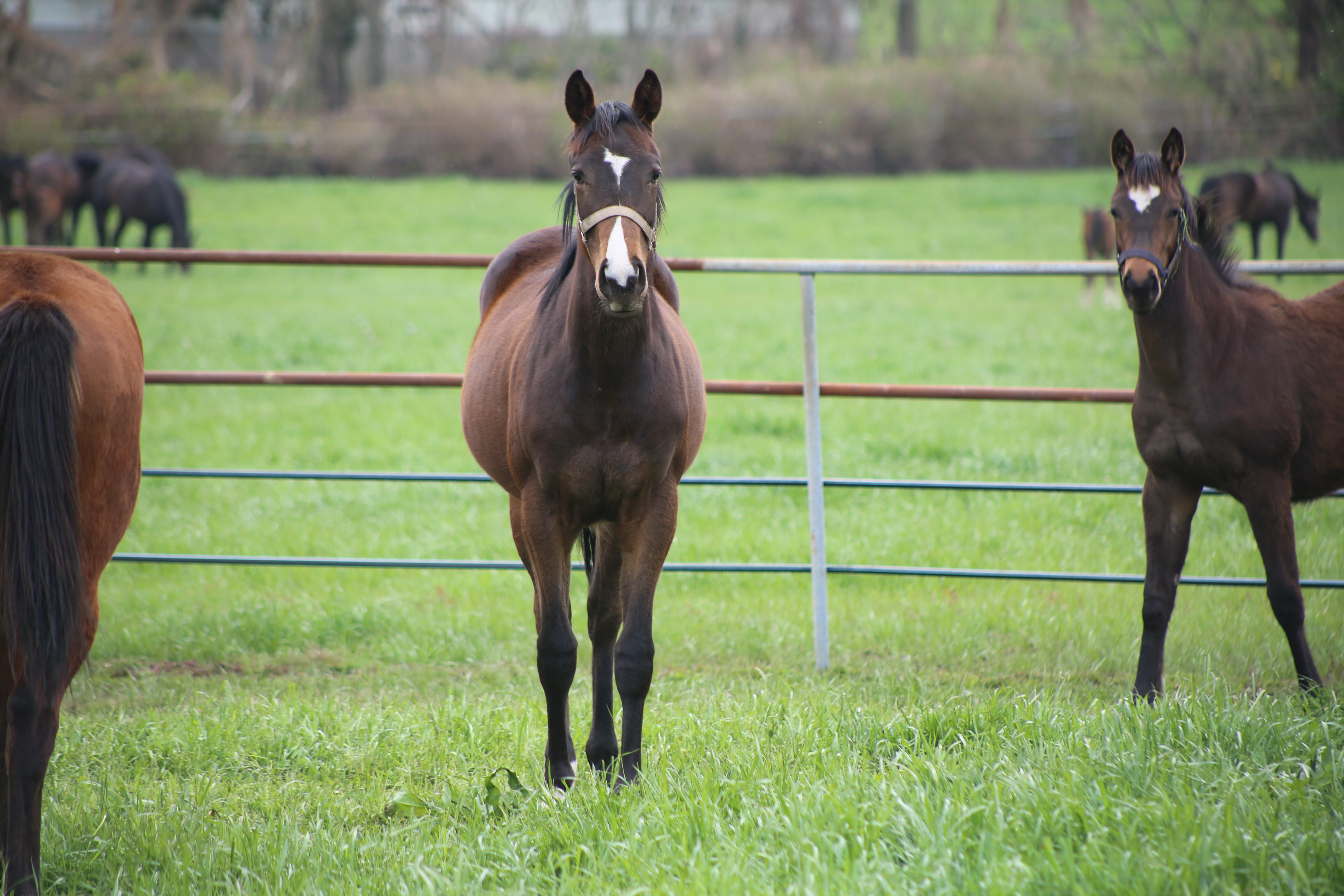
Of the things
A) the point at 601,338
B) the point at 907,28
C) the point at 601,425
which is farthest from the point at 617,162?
the point at 907,28

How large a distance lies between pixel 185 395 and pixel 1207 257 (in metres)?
9.39

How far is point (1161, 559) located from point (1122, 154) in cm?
141

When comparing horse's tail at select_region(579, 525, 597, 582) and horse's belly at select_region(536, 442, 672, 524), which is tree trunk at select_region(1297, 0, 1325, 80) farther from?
horse's belly at select_region(536, 442, 672, 524)

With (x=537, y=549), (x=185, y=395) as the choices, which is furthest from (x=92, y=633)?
(x=185, y=395)

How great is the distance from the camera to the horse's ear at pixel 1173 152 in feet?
10.6

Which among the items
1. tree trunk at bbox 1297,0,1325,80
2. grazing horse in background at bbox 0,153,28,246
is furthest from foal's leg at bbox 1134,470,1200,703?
tree trunk at bbox 1297,0,1325,80

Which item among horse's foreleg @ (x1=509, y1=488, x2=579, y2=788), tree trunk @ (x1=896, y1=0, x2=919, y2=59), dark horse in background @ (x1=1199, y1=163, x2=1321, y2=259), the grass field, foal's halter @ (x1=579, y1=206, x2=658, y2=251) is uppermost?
tree trunk @ (x1=896, y1=0, x2=919, y2=59)

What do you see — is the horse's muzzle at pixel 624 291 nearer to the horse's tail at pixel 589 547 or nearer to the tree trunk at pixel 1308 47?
the horse's tail at pixel 589 547

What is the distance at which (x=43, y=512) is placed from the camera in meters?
2.23

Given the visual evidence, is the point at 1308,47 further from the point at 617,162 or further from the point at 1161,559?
the point at 617,162

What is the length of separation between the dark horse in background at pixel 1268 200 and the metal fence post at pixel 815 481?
498 inches

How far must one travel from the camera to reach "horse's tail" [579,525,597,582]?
332 centimetres

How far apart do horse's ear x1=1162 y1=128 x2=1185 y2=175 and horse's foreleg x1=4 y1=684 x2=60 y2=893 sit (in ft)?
11.8

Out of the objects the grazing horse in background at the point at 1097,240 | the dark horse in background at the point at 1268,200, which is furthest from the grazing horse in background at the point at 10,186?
the dark horse in background at the point at 1268,200
